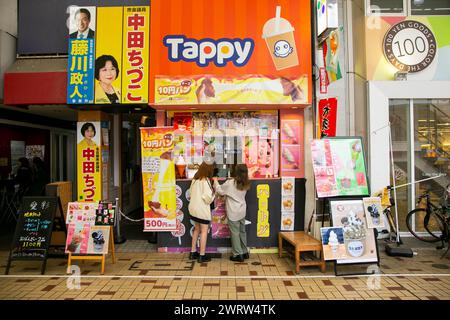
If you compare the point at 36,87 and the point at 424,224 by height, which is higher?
the point at 36,87

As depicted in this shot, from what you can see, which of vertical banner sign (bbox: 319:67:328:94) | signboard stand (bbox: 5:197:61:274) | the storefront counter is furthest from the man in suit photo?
vertical banner sign (bbox: 319:67:328:94)

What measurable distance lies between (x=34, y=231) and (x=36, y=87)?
10.1 feet

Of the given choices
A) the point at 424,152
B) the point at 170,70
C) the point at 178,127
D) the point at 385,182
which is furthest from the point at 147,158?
the point at 424,152

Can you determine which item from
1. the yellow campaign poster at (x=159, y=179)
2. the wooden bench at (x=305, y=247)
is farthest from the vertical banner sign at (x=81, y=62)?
the wooden bench at (x=305, y=247)

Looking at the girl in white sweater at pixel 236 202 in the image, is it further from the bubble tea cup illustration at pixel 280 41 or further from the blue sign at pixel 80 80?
the blue sign at pixel 80 80

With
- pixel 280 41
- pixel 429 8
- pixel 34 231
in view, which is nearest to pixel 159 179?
pixel 34 231

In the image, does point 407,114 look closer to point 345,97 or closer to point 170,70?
point 345,97

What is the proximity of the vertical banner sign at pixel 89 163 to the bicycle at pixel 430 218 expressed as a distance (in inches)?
280

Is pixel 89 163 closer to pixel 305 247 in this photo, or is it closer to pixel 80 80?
pixel 80 80

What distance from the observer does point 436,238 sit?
26.0 feet

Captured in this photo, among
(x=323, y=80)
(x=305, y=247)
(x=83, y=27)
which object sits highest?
(x=83, y=27)

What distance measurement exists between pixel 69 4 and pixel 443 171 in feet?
31.1

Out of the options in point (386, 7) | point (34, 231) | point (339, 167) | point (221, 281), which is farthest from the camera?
point (386, 7)

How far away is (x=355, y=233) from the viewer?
20.1 ft
